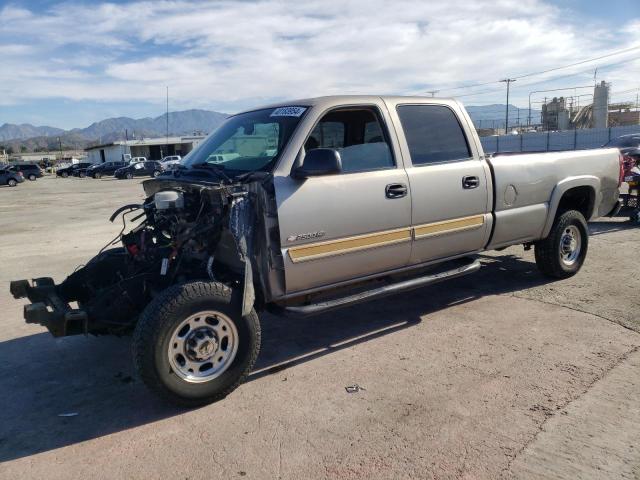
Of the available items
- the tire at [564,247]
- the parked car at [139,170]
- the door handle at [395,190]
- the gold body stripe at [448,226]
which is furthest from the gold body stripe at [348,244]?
the parked car at [139,170]

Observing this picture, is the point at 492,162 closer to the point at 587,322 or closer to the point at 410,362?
the point at 587,322

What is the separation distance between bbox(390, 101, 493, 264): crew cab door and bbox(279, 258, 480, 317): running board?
0.16 m

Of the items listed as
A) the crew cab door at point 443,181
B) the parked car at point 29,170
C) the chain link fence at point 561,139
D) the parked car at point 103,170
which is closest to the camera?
the crew cab door at point 443,181

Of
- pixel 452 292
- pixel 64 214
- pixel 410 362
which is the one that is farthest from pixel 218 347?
pixel 64 214

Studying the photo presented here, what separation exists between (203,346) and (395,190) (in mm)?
1995

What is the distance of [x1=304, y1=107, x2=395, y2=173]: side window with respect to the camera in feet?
14.4

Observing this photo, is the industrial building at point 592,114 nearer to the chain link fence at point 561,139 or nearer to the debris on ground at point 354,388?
the chain link fence at point 561,139

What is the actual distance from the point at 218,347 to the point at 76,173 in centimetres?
5613

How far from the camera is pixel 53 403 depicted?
379 centimetres

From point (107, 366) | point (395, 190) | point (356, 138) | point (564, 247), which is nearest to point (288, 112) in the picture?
point (356, 138)

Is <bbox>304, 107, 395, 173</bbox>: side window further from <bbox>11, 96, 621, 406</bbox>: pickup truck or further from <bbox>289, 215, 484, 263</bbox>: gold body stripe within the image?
<bbox>289, 215, 484, 263</bbox>: gold body stripe

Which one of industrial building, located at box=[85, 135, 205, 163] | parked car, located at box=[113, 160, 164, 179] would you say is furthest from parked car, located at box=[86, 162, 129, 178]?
industrial building, located at box=[85, 135, 205, 163]

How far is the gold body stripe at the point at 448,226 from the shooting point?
15.3ft

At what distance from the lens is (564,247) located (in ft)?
20.5
